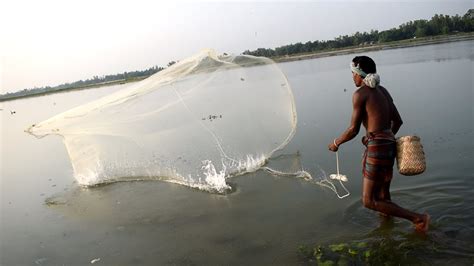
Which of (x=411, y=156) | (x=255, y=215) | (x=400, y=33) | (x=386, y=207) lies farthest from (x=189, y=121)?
(x=400, y=33)

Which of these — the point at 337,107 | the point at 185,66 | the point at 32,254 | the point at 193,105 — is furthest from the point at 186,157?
the point at 337,107

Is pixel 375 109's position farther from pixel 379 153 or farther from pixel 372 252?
pixel 372 252

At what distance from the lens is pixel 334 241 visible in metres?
4.12

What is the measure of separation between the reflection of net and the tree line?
151 ft

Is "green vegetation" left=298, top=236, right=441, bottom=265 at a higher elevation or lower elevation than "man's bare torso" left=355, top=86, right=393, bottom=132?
lower

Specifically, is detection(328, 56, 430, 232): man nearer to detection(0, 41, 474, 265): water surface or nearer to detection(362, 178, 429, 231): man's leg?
detection(362, 178, 429, 231): man's leg

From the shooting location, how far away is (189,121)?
23.3ft

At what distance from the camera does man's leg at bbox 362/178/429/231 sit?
3.89m

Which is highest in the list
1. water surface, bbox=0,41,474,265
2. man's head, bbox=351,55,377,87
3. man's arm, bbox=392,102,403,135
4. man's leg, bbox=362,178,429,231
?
man's head, bbox=351,55,377,87

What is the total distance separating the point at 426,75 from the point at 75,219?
582 inches

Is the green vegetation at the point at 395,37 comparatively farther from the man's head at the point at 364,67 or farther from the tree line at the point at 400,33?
the man's head at the point at 364,67

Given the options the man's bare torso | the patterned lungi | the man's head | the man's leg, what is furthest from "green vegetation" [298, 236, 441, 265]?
the man's head

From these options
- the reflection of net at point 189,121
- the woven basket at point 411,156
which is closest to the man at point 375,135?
the woven basket at point 411,156

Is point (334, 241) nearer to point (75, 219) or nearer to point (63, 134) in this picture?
point (75, 219)
